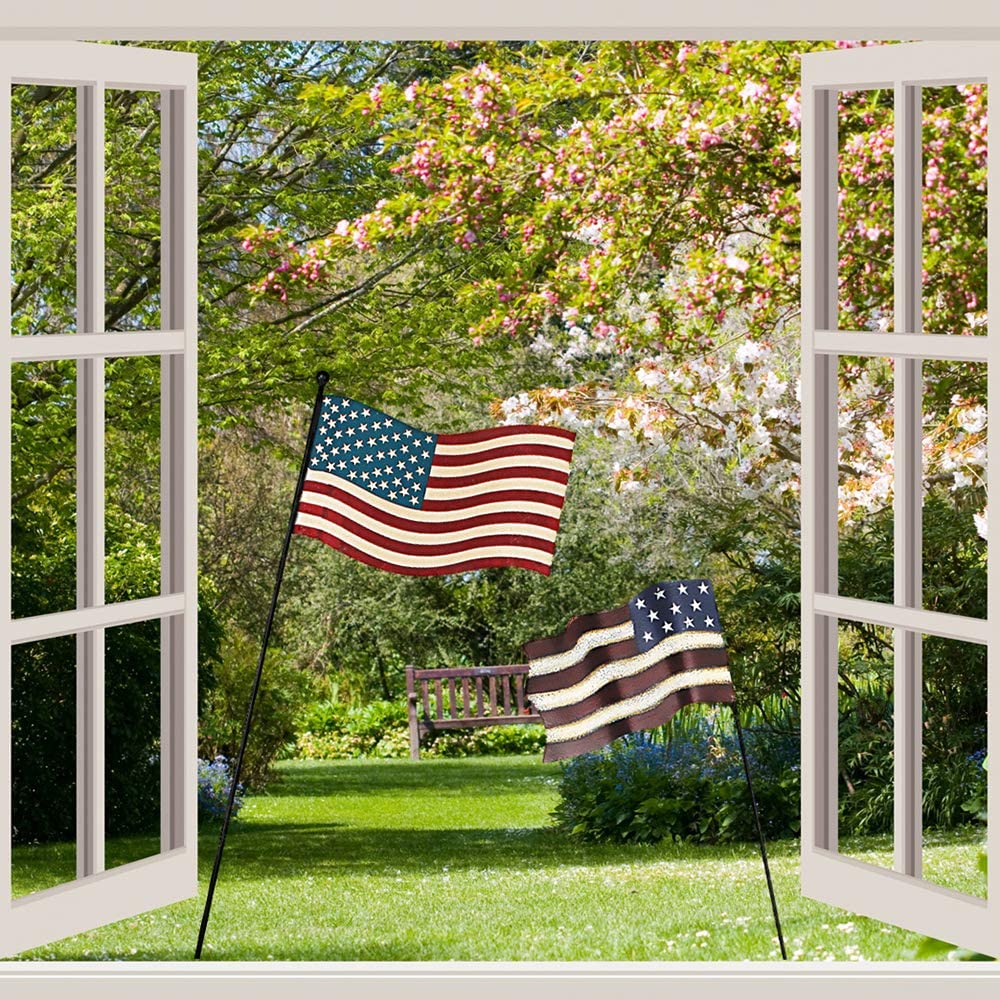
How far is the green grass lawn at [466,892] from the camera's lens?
15.6 ft

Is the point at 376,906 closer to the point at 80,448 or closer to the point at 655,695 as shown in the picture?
the point at 655,695

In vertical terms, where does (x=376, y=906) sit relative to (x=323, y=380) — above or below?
below

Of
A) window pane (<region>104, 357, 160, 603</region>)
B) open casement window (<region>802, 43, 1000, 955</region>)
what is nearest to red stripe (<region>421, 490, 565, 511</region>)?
open casement window (<region>802, 43, 1000, 955</region>)

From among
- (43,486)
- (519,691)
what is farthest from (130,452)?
(519,691)

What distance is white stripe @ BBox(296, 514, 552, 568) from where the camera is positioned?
4.12 m

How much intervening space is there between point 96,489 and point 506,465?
116cm

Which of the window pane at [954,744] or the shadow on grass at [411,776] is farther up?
the window pane at [954,744]

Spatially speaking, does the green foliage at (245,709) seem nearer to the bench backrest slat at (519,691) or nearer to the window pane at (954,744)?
the bench backrest slat at (519,691)

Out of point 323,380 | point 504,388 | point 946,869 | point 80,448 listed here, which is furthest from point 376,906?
point 504,388

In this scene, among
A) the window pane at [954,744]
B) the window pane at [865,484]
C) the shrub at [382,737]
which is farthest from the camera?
the shrub at [382,737]

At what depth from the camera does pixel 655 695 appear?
4.01m

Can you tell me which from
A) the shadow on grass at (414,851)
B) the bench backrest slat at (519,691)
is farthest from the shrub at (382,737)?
the shadow on grass at (414,851)

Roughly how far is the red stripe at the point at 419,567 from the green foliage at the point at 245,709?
3832 millimetres

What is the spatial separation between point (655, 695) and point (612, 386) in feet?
16.2
